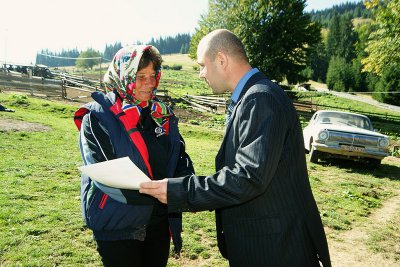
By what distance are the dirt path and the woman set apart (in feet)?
10.5

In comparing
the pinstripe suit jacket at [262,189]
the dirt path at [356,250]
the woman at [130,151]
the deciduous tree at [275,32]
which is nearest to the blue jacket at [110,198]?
the woman at [130,151]

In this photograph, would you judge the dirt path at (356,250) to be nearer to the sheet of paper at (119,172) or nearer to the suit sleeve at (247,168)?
the suit sleeve at (247,168)

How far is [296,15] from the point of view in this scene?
32.2 meters

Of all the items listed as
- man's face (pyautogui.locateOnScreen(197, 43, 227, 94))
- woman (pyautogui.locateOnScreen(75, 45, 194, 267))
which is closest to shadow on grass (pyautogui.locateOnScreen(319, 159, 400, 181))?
woman (pyautogui.locateOnScreen(75, 45, 194, 267))

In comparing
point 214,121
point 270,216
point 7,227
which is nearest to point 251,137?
point 270,216

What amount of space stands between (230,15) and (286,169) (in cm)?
3330

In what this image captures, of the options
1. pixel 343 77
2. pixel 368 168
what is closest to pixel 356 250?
pixel 368 168

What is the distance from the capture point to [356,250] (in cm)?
494

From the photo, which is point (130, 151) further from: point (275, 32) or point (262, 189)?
point (275, 32)

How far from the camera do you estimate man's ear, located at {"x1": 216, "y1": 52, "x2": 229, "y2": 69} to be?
2.07 meters

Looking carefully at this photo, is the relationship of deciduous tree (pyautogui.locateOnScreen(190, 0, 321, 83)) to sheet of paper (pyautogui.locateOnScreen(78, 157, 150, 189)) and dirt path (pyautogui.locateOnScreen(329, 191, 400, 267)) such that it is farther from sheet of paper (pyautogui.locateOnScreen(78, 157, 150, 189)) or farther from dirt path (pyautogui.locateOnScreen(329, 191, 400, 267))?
sheet of paper (pyautogui.locateOnScreen(78, 157, 150, 189))

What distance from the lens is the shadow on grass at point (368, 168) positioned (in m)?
10.2

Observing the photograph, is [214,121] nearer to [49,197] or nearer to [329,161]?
[329,161]

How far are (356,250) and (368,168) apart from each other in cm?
698
